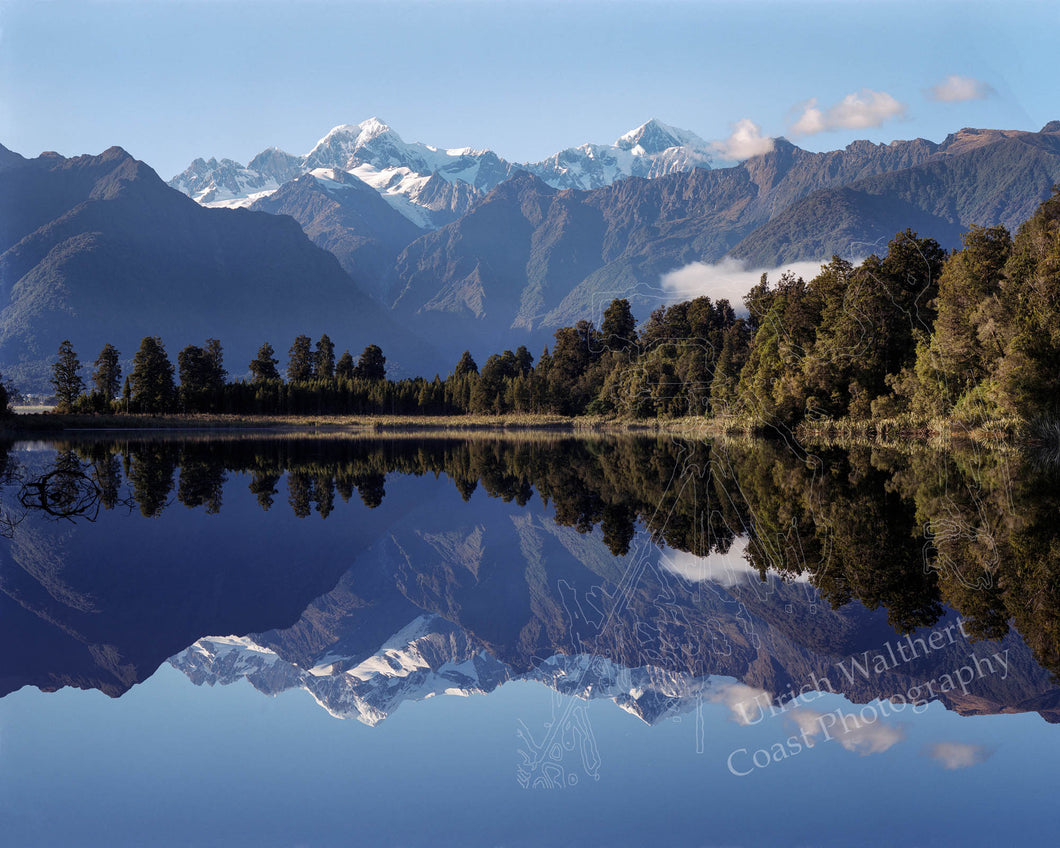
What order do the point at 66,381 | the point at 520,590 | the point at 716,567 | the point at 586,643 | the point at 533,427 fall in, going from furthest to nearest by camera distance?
the point at 533,427 → the point at 66,381 → the point at 716,567 → the point at 520,590 → the point at 586,643

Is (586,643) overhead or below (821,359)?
below

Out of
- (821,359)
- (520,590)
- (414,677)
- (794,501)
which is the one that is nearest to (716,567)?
(520,590)

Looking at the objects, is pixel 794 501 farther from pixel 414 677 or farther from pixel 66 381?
pixel 66 381

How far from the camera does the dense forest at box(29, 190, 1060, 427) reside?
40938mm

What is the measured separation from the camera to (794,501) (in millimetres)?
19469

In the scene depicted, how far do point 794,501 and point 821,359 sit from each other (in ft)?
119

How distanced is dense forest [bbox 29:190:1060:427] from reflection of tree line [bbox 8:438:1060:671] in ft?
31.3

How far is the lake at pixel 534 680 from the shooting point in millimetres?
6000

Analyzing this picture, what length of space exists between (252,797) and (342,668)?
263 centimetres

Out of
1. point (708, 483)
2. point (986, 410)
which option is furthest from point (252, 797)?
point (986, 410)

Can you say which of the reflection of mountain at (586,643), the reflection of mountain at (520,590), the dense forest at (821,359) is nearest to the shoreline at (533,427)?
the dense forest at (821,359)

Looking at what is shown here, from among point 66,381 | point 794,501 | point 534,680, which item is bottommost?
point 534,680

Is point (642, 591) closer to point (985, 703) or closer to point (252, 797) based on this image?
point (985, 703)

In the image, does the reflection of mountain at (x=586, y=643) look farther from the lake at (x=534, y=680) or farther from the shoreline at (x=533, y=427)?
the shoreline at (x=533, y=427)
